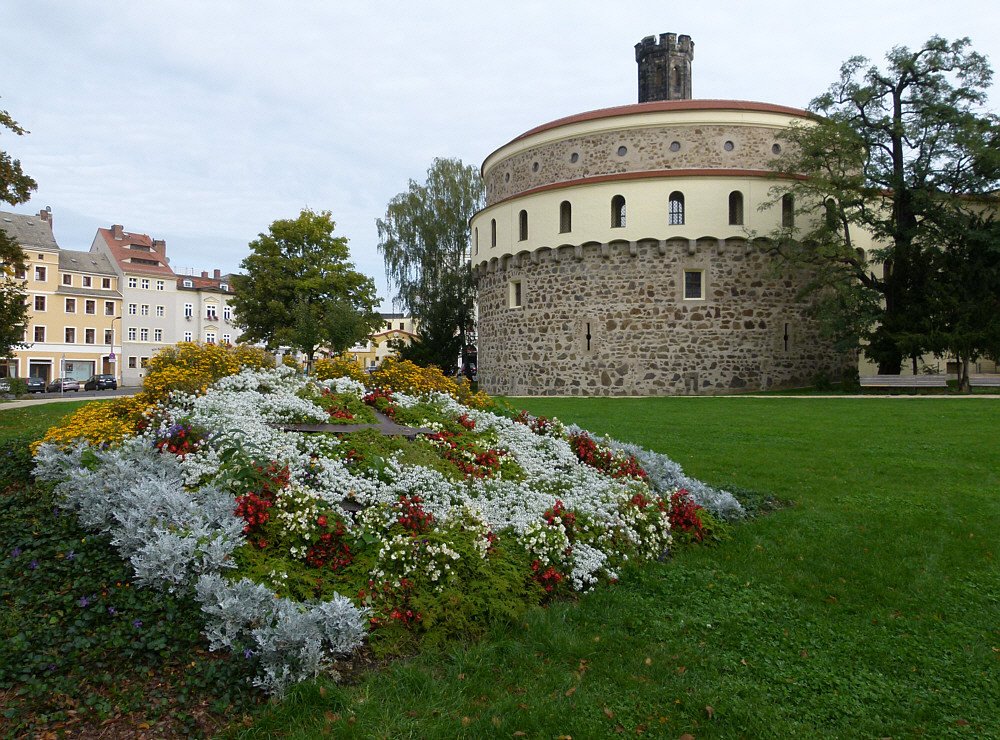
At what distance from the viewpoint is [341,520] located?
185 inches

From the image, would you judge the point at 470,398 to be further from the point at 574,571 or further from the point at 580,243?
the point at 580,243

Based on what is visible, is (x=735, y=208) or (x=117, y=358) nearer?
(x=735, y=208)

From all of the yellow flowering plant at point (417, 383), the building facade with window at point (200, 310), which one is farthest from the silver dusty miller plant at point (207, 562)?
the building facade with window at point (200, 310)

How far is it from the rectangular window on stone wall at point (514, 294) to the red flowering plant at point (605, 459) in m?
19.3

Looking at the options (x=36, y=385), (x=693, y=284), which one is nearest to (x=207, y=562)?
(x=693, y=284)

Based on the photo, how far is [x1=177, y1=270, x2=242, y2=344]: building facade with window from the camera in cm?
6272

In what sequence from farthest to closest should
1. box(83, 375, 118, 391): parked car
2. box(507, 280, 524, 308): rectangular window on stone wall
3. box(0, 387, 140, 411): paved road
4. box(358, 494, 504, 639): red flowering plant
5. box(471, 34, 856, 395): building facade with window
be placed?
box(83, 375, 118, 391): parked car
box(507, 280, 524, 308): rectangular window on stone wall
box(471, 34, 856, 395): building facade with window
box(0, 387, 140, 411): paved road
box(358, 494, 504, 639): red flowering plant

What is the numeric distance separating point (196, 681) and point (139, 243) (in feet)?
223

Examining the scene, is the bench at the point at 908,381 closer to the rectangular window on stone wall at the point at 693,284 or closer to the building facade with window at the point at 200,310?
the rectangular window on stone wall at the point at 693,284

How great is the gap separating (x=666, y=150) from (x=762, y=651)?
24201mm

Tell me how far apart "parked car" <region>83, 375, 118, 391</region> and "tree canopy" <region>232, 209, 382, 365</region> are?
15.5 m

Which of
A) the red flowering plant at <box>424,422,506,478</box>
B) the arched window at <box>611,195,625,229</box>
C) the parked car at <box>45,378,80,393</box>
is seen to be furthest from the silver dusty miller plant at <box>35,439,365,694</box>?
the parked car at <box>45,378,80,393</box>

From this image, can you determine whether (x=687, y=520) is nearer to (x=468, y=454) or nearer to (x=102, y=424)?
(x=468, y=454)

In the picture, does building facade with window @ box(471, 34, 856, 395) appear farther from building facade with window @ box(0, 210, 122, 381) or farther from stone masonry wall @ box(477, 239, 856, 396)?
building facade with window @ box(0, 210, 122, 381)
